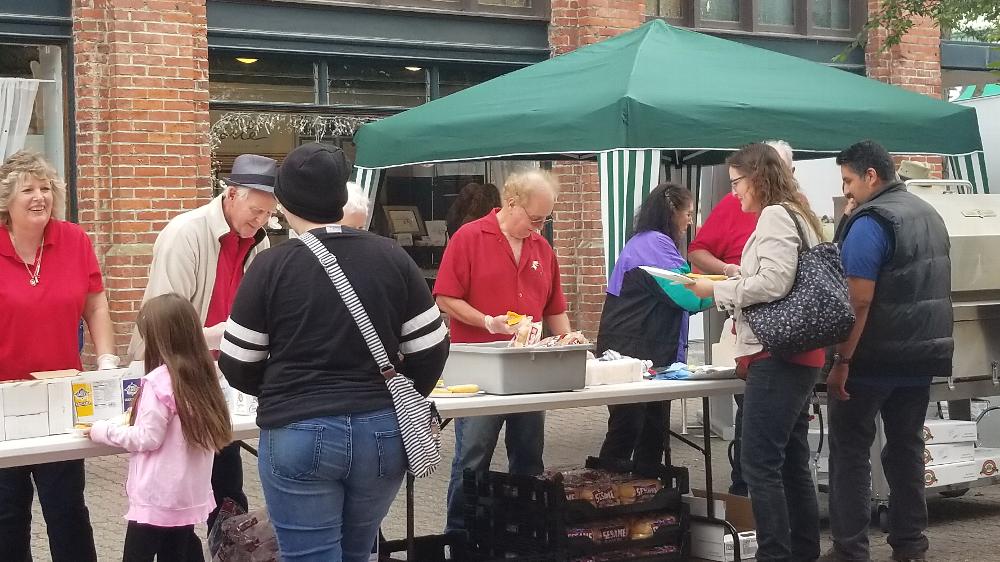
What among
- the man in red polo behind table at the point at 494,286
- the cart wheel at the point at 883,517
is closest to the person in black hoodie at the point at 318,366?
the man in red polo behind table at the point at 494,286

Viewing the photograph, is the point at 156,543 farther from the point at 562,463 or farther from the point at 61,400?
the point at 562,463

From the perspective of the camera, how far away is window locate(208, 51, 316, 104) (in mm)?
11211

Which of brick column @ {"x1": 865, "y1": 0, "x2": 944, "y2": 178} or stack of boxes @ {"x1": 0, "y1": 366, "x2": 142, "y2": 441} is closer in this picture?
stack of boxes @ {"x1": 0, "y1": 366, "x2": 142, "y2": 441}

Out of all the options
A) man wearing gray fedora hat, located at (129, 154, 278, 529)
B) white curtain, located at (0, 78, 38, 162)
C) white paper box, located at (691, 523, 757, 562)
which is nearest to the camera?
man wearing gray fedora hat, located at (129, 154, 278, 529)

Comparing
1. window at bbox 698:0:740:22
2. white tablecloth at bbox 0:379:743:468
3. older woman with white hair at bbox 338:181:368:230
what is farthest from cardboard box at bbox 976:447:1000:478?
window at bbox 698:0:740:22

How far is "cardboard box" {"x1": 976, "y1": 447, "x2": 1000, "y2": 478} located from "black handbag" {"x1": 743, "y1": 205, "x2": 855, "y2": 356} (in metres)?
2.34

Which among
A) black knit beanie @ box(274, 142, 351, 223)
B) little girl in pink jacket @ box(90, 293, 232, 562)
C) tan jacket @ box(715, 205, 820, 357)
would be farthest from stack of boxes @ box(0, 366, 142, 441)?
tan jacket @ box(715, 205, 820, 357)

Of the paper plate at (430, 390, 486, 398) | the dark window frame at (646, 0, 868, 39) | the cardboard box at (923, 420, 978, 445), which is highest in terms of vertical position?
the dark window frame at (646, 0, 868, 39)

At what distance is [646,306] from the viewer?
281 inches

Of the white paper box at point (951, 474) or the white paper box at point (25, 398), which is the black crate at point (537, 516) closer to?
the white paper box at point (951, 474)

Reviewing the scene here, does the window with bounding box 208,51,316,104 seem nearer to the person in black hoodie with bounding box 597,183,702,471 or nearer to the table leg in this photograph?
the person in black hoodie with bounding box 597,183,702,471

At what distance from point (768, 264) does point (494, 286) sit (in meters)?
1.36

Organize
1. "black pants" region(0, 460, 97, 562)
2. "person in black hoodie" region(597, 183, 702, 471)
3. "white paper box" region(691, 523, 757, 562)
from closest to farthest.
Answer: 1. "black pants" region(0, 460, 97, 562)
2. "white paper box" region(691, 523, 757, 562)
3. "person in black hoodie" region(597, 183, 702, 471)

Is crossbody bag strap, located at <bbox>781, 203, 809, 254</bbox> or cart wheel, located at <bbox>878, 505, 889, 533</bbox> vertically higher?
crossbody bag strap, located at <bbox>781, 203, 809, 254</bbox>
